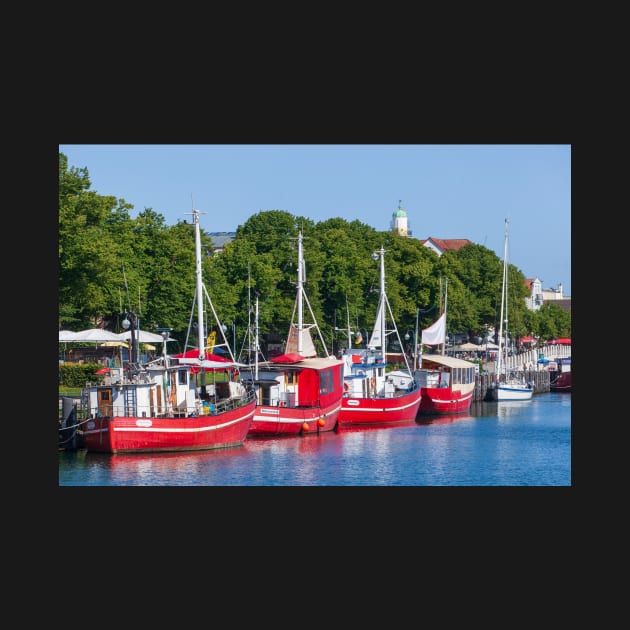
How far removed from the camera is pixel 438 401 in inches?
2347

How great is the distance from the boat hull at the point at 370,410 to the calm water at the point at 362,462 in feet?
2.81

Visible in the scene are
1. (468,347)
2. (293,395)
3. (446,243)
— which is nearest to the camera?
(293,395)

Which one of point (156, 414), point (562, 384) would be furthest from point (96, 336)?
point (562, 384)

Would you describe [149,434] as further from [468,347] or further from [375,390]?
[468,347]

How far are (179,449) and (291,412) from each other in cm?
873

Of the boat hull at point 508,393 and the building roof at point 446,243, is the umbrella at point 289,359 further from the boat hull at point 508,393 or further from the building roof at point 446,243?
the building roof at point 446,243

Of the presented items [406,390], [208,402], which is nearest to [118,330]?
[406,390]

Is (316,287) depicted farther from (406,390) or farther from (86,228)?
(86,228)

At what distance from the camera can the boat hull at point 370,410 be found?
51.6 metres

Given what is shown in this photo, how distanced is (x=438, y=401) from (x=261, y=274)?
13447 millimetres

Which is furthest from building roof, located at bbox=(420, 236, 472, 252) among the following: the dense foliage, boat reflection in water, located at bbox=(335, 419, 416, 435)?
boat reflection in water, located at bbox=(335, 419, 416, 435)

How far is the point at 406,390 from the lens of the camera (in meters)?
55.9

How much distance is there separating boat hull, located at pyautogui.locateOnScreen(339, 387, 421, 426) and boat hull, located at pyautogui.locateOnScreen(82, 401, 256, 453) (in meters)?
13.3

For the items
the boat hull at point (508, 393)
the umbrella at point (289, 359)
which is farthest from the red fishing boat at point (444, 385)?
the umbrella at point (289, 359)
